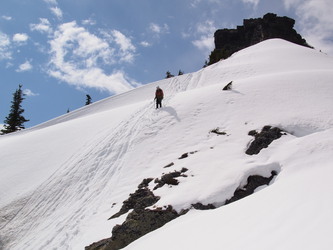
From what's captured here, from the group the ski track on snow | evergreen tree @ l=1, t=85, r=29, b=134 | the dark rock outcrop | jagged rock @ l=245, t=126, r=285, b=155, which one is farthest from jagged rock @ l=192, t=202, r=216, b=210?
the dark rock outcrop

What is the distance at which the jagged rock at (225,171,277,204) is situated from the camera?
835 cm

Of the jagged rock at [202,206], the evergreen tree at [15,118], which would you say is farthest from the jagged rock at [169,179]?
the evergreen tree at [15,118]

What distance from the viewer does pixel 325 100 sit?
15.0 metres

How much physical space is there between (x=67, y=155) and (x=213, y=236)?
12520 millimetres

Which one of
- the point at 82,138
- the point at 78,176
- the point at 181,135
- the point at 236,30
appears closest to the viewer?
the point at 78,176

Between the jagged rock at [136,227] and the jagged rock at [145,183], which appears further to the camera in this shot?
the jagged rock at [145,183]

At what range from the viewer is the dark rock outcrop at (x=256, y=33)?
216ft

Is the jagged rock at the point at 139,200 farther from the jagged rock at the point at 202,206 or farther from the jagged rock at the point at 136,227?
the jagged rock at the point at 202,206

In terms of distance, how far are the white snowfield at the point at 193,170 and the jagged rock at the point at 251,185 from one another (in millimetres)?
194

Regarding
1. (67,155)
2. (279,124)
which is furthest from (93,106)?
(279,124)

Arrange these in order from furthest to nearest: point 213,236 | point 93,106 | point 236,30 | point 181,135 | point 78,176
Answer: point 236,30 < point 93,106 < point 181,135 < point 78,176 < point 213,236

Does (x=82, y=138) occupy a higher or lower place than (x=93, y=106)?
lower

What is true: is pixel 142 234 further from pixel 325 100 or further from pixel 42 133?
pixel 42 133

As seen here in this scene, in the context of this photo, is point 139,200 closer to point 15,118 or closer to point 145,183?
point 145,183
